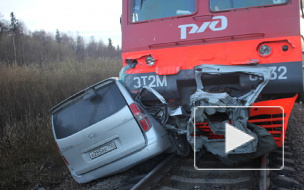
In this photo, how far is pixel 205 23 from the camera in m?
5.01

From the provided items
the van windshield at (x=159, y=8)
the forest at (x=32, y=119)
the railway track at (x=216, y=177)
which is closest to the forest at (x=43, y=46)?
the forest at (x=32, y=119)

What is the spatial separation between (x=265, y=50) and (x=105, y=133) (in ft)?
9.44

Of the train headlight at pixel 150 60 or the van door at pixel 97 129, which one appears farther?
the train headlight at pixel 150 60

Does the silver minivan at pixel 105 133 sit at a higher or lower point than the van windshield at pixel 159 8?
lower

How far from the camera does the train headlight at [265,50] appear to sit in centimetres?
457

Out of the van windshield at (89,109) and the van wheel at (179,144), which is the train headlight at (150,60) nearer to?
the van windshield at (89,109)

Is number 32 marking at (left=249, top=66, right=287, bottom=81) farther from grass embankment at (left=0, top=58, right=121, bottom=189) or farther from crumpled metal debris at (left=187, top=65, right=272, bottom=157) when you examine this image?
grass embankment at (left=0, top=58, right=121, bottom=189)

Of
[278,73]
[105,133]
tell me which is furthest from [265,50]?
[105,133]

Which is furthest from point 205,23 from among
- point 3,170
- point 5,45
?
point 5,45

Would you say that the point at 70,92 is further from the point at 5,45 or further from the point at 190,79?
the point at 5,45

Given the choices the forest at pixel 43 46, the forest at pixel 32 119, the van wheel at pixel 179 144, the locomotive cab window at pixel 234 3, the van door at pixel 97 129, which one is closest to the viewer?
the van door at pixel 97 129

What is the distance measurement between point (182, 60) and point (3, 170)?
4558 mm

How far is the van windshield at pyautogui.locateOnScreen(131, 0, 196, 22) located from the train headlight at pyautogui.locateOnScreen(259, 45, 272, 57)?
1376 mm
